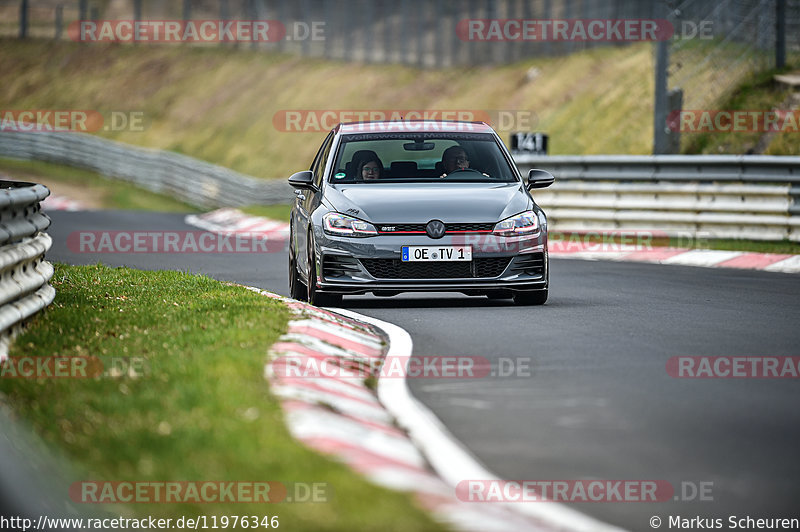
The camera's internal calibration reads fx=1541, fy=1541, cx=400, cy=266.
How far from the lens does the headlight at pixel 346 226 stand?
41.1ft

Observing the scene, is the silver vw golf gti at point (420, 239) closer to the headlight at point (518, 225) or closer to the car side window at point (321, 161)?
the headlight at point (518, 225)

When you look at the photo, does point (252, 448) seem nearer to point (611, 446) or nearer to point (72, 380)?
point (611, 446)

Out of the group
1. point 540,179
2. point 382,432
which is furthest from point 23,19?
point 382,432

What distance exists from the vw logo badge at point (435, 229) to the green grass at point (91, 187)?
33.5 m

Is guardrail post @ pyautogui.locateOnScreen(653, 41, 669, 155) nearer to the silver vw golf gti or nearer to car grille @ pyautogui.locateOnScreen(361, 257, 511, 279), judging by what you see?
the silver vw golf gti

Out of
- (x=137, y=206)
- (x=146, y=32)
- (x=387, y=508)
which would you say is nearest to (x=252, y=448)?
(x=387, y=508)

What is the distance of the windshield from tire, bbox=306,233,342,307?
89 centimetres

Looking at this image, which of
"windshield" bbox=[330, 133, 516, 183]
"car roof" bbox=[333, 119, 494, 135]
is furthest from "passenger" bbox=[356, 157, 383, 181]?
"car roof" bbox=[333, 119, 494, 135]

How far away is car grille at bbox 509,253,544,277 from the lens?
499 inches

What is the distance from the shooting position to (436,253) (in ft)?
41.0

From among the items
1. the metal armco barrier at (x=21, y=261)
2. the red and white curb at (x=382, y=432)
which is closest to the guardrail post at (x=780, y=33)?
the red and white curb at (x=382, y=432)

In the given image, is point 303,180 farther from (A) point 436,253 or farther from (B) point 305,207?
(A) point 436,253

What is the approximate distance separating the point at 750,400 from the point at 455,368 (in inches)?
71.2

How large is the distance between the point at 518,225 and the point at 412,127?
1920 millimetres
